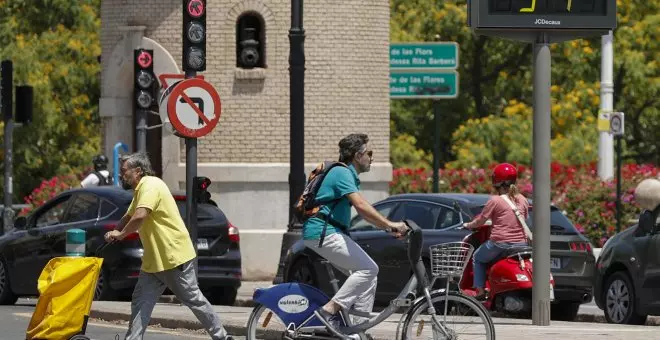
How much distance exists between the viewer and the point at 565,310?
20109 mm

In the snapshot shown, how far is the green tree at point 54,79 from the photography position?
47250mm

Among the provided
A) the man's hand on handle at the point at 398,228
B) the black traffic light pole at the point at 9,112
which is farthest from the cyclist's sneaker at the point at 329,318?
the black traffic light pole at the point at 9,112

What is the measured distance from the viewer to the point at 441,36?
148ft

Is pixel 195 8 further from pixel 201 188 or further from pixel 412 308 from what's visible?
pixel 412 308

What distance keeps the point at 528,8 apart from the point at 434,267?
4.48 metres

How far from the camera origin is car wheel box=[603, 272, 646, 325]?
18125 millimetres

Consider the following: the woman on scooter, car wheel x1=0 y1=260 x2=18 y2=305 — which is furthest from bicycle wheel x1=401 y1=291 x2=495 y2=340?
car wheel x1=0 y1=260 x2=18 y2=305

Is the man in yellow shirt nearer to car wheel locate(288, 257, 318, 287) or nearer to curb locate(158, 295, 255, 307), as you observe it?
car wheel locate(288, 257, 318, 287)

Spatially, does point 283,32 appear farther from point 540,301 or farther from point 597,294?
point 540,301

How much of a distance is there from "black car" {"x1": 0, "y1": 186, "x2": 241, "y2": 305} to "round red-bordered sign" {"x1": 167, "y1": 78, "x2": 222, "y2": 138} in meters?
2.39

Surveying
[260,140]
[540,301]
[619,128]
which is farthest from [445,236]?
[619,128]

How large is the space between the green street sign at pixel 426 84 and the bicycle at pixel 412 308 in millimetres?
15602

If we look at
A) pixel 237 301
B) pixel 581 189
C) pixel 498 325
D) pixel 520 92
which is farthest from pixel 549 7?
pixel 520 92

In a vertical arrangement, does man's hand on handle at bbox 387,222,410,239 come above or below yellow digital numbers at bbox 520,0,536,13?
below
